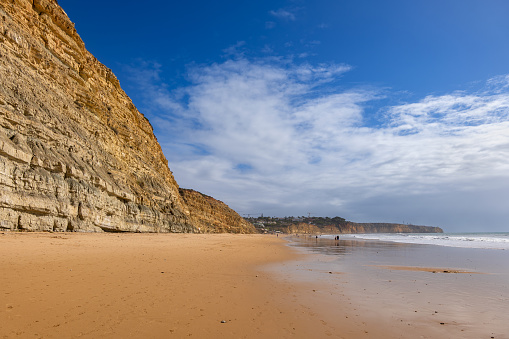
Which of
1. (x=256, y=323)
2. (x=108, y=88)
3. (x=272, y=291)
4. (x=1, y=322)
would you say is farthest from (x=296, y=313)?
(x=108, y=88)

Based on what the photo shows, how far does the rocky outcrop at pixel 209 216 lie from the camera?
52.0m

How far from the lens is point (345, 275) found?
9.22 m

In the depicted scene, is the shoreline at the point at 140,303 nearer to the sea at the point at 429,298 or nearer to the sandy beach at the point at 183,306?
the sandy beach at the point at 183,306

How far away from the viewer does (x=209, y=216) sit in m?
58.1

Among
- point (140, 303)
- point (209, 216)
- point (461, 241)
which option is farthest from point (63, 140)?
point (461, 241)

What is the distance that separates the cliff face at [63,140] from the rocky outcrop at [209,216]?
53.8 feet

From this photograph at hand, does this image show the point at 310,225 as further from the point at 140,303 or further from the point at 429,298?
the point at 140,303

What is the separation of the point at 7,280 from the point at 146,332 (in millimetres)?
4105

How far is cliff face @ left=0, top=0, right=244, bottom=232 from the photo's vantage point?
15.4 metres

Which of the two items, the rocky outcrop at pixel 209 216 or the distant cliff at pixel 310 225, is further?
the distant cliff at pixel 310 225

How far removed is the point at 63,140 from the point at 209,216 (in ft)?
131

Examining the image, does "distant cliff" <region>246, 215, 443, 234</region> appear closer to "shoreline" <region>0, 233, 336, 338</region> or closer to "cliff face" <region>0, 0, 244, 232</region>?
"cliff face" <region>0, 0, 244, 232</region>

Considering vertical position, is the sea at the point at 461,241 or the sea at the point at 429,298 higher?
the sea at the point at 429,298

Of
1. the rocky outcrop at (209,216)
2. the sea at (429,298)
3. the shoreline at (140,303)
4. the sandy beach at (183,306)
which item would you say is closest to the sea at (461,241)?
the sea at (429,298)
